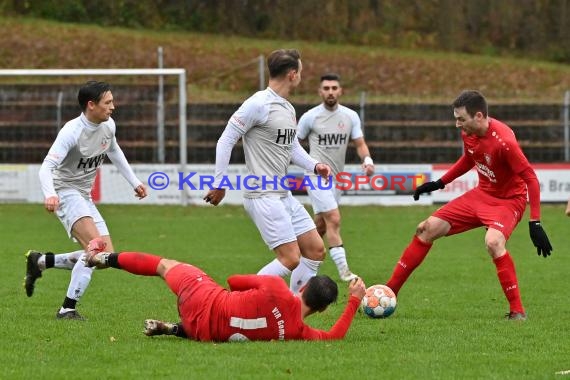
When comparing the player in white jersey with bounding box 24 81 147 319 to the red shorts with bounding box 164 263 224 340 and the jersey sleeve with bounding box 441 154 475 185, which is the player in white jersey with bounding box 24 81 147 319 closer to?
the red shorts with bounding box 164 263 224 340

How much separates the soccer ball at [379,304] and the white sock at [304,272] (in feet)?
1.79

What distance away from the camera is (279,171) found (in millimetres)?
9242

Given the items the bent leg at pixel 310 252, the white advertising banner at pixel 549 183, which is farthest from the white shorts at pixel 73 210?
the white advertising banner at pixel 549 183

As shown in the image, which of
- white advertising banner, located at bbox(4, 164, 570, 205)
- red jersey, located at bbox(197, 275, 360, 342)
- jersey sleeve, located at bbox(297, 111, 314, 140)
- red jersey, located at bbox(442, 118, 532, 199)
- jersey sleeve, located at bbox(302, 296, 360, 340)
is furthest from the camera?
white advertising banner, located at bbox(4, 164, 570, 205)

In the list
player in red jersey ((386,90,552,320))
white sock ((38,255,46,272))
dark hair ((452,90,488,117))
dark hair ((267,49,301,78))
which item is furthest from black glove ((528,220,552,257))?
white sock ((38,255,46,272))

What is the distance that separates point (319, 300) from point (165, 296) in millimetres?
3922

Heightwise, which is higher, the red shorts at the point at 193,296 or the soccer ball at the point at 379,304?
the red shorts at the point at 193,296

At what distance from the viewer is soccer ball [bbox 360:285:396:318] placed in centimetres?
956

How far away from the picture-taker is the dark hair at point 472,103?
951cm

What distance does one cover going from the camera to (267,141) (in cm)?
915

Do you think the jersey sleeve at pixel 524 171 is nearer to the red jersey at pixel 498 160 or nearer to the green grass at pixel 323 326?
the red jersey at pixel 498 160

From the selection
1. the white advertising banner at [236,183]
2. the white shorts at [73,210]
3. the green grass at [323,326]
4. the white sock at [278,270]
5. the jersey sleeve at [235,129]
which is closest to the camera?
the green grass at [323,326]

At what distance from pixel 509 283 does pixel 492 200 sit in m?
0.77

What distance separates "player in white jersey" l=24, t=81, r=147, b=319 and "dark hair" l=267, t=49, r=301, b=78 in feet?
4.80
